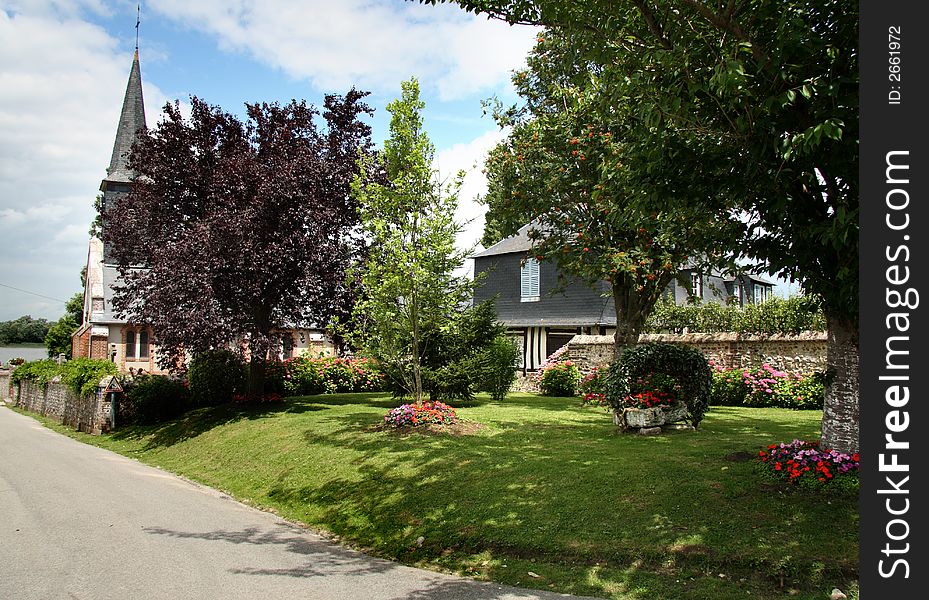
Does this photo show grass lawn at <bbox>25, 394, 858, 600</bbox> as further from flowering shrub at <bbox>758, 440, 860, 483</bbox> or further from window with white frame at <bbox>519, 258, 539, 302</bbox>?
window with white frame at <bbox>519, 258, 539, 302</bbox>

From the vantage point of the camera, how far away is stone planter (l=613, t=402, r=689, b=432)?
37.7ft

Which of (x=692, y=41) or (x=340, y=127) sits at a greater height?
(x=340, y=127)

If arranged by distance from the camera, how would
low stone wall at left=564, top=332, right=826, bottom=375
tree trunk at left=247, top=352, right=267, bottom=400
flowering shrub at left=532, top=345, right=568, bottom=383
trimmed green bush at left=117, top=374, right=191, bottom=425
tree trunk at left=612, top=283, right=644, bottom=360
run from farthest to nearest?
flowering shrub at left=532, top=345, right=568, bottom=383 → trimmed green bush at left=117, top=374, right=191, bottom=425 → tree trunk at left=247, top=352, right=267, bottom=400 → tree trunk at left=612, top=283, right=644, bottom=360 → low stone wall at left=564, top=332, right=826, bottom=375

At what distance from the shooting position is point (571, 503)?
7.45 m

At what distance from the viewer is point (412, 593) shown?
582 cm

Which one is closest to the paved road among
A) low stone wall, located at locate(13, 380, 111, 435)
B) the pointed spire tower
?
low stone wall, located at locate(13, 380, 111, 435)

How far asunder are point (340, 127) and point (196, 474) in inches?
392

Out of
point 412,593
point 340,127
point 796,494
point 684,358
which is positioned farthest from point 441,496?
point 340,127

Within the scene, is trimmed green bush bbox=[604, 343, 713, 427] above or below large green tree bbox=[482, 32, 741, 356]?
below

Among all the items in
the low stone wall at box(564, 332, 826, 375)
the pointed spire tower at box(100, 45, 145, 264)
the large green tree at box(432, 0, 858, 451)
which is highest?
the pointed spire tower at box(100, 45, 145, 264)

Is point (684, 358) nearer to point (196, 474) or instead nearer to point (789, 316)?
point (789, 316)

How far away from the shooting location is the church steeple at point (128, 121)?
4466cm

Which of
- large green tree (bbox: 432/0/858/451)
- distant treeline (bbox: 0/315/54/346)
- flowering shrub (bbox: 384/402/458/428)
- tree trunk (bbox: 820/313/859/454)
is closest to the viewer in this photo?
large green tree (bbox: 432/0/858/451)

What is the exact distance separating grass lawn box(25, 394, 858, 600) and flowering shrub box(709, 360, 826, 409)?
2.41 metres
